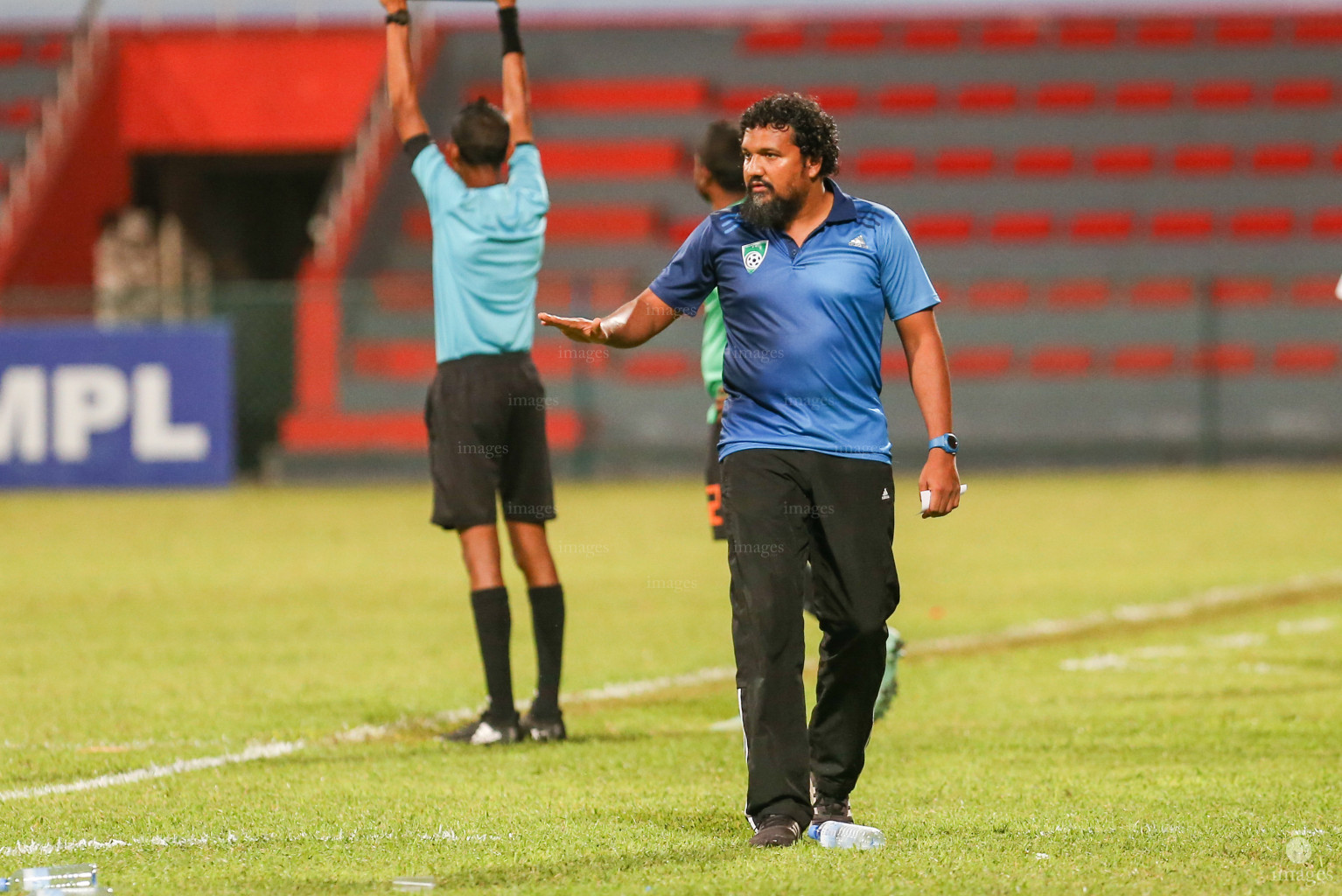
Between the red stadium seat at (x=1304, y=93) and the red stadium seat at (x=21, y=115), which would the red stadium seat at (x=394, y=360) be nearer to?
the red stadium seat at (x=21, y=115)

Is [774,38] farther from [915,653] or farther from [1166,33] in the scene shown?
[915,653]

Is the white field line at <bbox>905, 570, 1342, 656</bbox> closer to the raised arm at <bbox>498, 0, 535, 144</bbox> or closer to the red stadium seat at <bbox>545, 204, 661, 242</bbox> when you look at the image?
the raised arm at <bbox>498, 0, 535, 144</bbox>

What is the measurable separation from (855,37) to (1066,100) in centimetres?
307

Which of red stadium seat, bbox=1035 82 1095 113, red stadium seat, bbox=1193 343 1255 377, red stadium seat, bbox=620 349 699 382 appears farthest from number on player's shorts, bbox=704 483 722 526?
red stadium seat, bbox=1035 82 1095 113

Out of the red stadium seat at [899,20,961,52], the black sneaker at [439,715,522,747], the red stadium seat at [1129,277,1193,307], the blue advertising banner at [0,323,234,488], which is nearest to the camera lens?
the black sneaker at [439,715,522,747]

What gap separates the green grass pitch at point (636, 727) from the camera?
4848 mm

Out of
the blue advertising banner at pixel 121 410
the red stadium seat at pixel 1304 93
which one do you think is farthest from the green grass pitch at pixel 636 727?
the red stadium seat at pixel 1304 93

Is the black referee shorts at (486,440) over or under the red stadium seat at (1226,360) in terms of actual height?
over

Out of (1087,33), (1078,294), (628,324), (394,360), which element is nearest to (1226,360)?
(1078,294)

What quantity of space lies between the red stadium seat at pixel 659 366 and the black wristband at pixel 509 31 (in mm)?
14273

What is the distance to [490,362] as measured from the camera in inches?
278

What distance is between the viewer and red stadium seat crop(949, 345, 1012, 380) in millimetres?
22000

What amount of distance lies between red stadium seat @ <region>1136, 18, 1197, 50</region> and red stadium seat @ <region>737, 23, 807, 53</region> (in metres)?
4.68

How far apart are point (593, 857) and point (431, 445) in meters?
2.51
